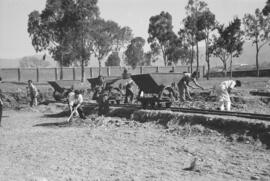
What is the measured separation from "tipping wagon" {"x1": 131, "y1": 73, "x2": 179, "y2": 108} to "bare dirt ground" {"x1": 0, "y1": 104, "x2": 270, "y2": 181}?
2.55 metres

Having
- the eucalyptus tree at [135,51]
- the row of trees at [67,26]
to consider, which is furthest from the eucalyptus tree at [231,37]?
the eucalyptus tree at [135,51]

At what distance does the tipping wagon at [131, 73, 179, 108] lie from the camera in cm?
1357

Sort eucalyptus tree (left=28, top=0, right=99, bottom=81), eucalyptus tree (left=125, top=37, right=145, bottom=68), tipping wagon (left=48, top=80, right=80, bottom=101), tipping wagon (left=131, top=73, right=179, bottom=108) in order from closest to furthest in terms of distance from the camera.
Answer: tipping wagon (left=131, top=73, right=179, bottom=108) < tipping wagon (left=48, top=80, right=80, bottom=101) < eucalyptus tree (left=28, top=0, right=99, bottom=81) < eucalyptus tree (left=125, top=37, right=145, bottom=68)

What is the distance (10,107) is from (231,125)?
1527cm

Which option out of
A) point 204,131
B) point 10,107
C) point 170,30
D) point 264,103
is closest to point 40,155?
point 204,131

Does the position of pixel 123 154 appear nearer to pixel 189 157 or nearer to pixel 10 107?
pixel 189 157

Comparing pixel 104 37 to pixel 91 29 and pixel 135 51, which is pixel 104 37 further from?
pixel 135 51

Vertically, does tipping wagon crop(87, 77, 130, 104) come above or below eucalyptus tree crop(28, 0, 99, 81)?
below

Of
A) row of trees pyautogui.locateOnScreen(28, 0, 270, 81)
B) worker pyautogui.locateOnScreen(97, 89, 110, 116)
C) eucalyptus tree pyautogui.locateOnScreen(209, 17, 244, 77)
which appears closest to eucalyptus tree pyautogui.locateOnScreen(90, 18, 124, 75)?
row of trees pyautogui.locateOnScreen(28, 0, 270, 81)

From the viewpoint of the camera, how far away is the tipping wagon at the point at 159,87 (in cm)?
1357

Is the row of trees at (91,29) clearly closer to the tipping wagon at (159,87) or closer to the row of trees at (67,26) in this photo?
the row of trees at (67,26)

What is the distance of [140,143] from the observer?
28.2ft

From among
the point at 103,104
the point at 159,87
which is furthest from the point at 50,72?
the point at 159,87

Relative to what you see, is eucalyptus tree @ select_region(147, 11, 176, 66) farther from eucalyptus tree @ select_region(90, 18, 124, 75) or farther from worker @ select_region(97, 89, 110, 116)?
worker @ select_region(97, 89, 110, 116)
